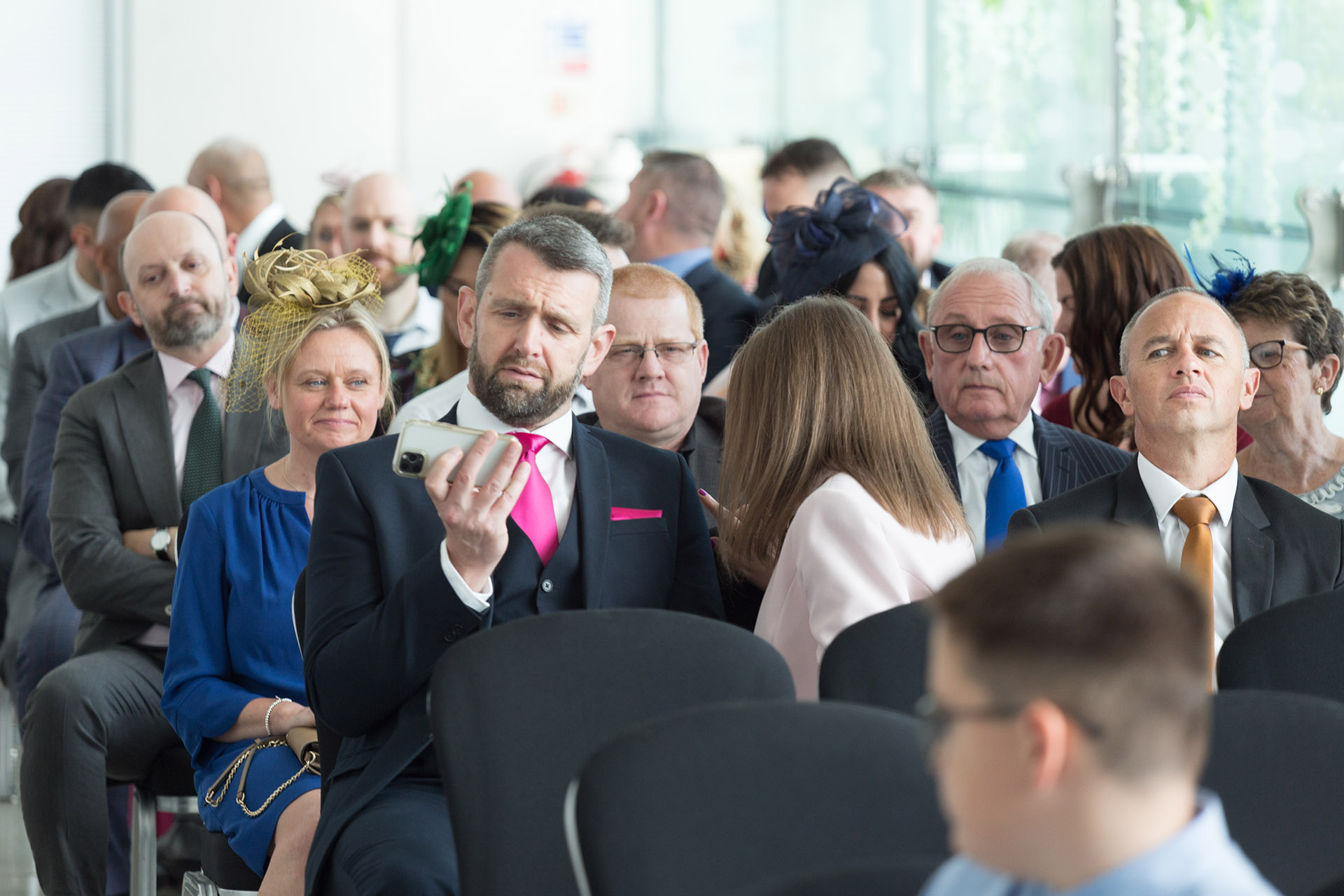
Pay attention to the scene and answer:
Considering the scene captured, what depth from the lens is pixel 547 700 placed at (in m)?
1.85

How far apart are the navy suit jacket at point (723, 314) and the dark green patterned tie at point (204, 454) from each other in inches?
58.3

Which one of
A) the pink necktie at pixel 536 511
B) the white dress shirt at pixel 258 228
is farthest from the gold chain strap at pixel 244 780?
the white dress shirt at pixel 258 228

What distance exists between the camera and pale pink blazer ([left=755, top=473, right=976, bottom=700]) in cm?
229

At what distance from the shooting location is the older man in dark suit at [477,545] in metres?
2.07

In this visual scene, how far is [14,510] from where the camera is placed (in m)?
5.25

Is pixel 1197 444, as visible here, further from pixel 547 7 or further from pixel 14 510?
pixel 547 7

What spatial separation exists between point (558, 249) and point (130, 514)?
1737 millimetres

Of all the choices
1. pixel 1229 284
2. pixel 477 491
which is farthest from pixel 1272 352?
pixel 477 491

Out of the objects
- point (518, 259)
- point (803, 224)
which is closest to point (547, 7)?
point (803, 224)

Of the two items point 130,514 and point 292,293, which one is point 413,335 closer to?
point 130,514

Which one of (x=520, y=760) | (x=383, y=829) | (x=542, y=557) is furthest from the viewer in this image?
(x=542, y=557)

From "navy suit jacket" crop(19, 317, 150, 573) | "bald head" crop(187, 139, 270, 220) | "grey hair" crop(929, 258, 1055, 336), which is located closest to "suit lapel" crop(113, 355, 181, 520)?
"navy suit jacket" crop(19, 317, 150, 573)

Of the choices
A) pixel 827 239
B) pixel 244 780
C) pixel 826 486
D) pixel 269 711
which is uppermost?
pixel 827 239

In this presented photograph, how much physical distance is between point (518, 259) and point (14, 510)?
3.58 m
